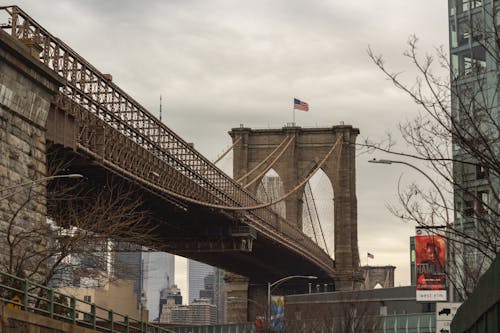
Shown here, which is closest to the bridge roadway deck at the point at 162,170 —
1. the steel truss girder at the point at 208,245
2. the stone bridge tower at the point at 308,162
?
the steel truss girder at the point at 208,245

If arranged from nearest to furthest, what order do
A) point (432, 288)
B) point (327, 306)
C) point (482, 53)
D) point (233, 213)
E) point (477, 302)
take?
point (477, 302) < point (432, 288) < point (482, 53) < point (233, 213) < point (327, 306)

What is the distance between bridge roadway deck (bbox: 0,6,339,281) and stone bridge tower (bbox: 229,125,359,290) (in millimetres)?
28830

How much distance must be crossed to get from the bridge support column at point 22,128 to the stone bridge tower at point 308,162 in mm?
110248

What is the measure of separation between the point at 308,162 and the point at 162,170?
93946mm

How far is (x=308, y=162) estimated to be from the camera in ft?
511

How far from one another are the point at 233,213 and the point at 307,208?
237 ft

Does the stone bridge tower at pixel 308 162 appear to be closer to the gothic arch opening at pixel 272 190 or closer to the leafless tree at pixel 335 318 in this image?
the gothic arch opening at pixel 272 190

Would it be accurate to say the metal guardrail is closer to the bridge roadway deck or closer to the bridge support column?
the bridge roadway deck

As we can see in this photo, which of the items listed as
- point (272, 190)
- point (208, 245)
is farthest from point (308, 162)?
point (208, 245)

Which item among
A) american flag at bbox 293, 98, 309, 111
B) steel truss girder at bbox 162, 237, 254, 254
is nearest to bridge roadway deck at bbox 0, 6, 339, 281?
steel truss girder at bbox 162, 237, 254, 254

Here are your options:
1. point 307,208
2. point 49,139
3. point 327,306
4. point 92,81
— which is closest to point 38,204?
point 49,139

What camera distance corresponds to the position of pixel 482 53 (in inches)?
2063

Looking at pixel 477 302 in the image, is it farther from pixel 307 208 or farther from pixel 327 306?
pixel 307 208

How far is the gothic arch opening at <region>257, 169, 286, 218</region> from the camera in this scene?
152425 millimetres
